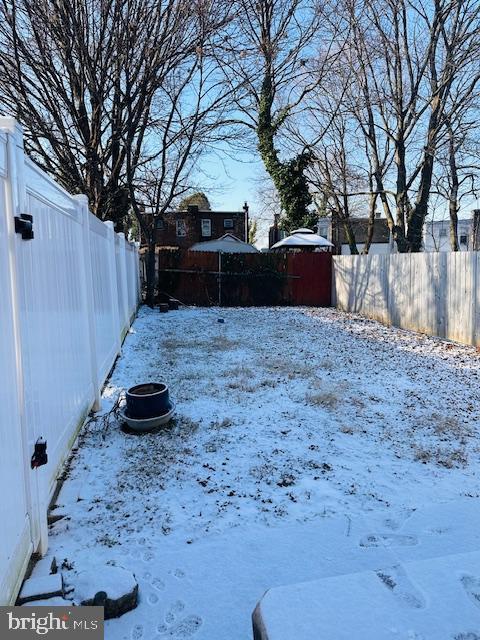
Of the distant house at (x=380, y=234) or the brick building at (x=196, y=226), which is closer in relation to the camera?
the distant house at (x=380, y=234)

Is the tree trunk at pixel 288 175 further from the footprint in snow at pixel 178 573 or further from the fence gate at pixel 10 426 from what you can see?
the footprint in snow at pixel 178 573

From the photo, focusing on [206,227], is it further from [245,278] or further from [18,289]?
[18,289]

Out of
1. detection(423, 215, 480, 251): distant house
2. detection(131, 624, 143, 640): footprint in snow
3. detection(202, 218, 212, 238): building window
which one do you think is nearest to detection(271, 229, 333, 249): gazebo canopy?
detection(131, 624, 143, 640): footprint in snow

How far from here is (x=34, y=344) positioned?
2100 millimetres

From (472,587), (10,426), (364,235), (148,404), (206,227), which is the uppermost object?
(206,227)

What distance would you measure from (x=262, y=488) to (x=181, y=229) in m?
29.2

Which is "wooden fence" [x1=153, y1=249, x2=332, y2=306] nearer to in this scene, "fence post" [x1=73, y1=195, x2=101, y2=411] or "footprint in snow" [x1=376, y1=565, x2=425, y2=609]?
"fence post" [x1=73, y1=195, x2=101, y2=411]

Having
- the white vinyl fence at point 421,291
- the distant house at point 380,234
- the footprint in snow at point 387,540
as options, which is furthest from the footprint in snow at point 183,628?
the distant house at point 380,234

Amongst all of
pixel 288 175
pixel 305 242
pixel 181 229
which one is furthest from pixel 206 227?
pixel 305 242

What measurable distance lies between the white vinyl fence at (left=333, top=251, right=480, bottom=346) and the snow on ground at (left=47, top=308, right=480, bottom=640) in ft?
7.52

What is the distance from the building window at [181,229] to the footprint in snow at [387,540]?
2962cm

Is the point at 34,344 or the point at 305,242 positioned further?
the point at 305,242

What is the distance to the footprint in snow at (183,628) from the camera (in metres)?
1.64

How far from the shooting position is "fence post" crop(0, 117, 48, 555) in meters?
1.77
